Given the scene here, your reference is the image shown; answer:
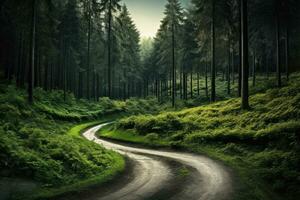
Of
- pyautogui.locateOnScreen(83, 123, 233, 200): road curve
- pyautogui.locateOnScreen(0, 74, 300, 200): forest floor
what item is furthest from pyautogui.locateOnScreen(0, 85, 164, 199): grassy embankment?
pyautogui.locateOnScreen(83, 123, 233, 200): road curve

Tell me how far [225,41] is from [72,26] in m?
25.0

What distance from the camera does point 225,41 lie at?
40.5 meters

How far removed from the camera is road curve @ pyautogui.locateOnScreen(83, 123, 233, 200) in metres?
9.46

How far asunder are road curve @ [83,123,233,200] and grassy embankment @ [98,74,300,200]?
657mm

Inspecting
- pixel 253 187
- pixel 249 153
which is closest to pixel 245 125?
pixel 249 153

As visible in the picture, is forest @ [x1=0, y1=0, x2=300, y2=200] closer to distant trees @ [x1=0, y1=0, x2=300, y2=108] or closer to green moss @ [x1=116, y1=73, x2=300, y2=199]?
green moss @ [x1=116, y1=73, x2=300, y2=199]

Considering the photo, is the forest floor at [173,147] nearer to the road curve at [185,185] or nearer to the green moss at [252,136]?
the green moss at [252,136]

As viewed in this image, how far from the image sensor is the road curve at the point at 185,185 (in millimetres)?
9461

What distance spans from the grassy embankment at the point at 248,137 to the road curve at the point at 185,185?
66cm

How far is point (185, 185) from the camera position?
34.9ft

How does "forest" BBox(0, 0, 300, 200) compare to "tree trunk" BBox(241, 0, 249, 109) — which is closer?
"forest" BBox(0, 0, 300, 200)

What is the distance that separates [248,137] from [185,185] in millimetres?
6973

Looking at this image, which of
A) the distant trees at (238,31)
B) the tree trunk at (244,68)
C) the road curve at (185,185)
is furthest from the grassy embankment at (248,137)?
the distant trees at (238,31)

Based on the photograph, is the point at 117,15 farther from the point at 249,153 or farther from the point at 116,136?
the point at 249,153
